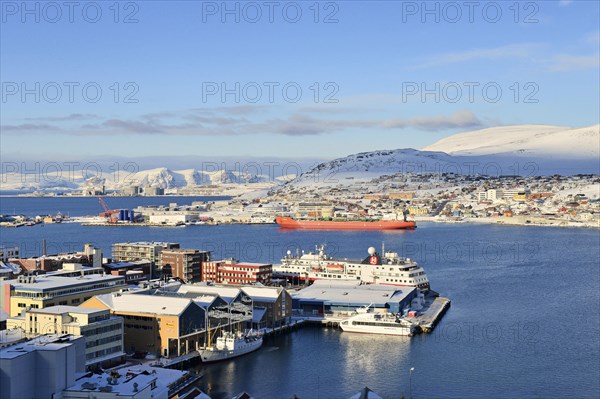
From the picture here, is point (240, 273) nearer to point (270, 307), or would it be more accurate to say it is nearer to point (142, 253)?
point (142, 253)

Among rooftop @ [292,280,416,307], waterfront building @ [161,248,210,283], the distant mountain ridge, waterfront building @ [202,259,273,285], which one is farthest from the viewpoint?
the distant mountain ridge

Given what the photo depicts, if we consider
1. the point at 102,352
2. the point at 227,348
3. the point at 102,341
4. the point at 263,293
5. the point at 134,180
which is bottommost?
the point at 227,348

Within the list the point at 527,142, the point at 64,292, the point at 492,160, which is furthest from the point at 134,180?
the point at 64,292

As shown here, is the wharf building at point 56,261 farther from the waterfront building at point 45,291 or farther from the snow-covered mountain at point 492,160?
the snow-covered mountain at point 492,160

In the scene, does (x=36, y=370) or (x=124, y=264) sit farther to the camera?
(x=124, y=264)

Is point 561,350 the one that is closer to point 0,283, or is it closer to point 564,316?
point 564,316

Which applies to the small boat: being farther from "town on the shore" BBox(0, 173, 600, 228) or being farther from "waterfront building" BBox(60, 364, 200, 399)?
"town on the shore" BBox(0, 173, 600, 228)

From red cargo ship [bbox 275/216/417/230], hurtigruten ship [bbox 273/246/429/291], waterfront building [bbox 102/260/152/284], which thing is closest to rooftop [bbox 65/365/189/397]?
waterfront building [bbox 102/260/152/284]
